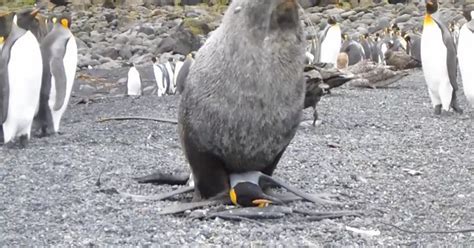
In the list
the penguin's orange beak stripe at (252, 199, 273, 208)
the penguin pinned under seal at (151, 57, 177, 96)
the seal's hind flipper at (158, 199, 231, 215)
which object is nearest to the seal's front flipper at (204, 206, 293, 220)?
the penguin's orange beak stripe at (252, 199, 273, 208)

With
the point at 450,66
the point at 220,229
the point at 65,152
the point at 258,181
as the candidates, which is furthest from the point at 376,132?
the point at 220,229

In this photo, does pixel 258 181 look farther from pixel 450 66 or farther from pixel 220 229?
pixel 450 66

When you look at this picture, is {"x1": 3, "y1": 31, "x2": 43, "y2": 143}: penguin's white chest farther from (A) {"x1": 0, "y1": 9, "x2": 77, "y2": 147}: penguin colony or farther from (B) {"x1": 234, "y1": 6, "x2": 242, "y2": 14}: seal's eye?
(B) {"x1": 234, "y1": 6, "x2": 242, "y2": 14}: seal's eye

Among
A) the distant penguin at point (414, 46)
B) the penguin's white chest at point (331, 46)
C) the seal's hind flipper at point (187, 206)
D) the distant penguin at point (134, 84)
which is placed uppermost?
the seal's hind flipper at point (187, 206)

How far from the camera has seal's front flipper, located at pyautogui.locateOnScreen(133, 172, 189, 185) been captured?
19.8ft

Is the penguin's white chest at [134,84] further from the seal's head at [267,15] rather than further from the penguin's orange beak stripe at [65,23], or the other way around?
the seal's head at [267,15]

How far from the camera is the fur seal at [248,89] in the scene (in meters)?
4.93

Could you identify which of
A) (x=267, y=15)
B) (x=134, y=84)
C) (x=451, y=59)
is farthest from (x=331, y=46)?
(x=267, y=15)

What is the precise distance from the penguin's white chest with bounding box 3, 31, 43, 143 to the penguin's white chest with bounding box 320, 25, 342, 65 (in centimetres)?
1099

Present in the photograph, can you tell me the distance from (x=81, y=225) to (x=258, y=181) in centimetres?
112

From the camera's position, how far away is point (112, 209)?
5160mm

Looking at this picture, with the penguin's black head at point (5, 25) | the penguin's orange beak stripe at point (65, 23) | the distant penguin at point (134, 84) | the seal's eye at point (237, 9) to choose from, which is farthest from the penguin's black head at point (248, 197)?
the distant penguin at point (134, 84)

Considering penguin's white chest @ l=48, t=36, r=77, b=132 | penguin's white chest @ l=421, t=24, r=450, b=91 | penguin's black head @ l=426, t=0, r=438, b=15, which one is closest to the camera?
penguin's white chest @ l=48, t=36, r=77, b=132

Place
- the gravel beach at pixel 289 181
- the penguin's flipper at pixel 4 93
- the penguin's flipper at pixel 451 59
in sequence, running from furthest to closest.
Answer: the penguin's flipper at pixel 451 59 < the penguin's flipper at pixel 4 93 < the gravel beach at pixel 289 181
